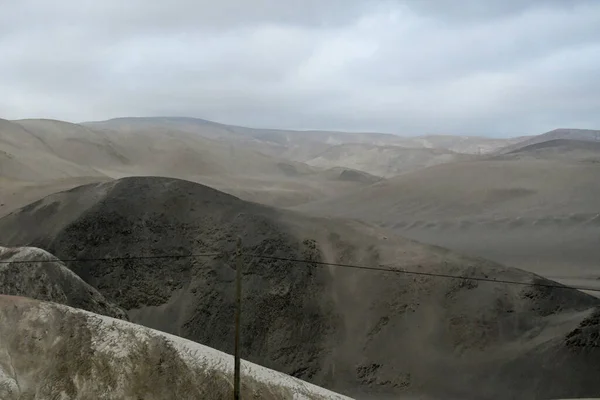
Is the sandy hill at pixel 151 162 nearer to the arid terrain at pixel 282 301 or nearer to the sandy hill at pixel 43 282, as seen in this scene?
the arid terrain at pixel 282 301

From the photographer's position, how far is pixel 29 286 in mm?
19047

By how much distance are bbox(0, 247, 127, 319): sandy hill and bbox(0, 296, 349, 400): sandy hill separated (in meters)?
6.26

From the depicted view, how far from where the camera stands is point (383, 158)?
160 m

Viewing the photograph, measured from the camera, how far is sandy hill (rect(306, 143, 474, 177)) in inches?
5886

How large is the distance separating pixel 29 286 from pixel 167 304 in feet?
31.5

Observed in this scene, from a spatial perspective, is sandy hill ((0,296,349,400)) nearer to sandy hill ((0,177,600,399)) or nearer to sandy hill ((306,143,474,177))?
sandy hill ((0,177,600,399))

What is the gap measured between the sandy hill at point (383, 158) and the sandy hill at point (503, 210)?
7241 centimetres

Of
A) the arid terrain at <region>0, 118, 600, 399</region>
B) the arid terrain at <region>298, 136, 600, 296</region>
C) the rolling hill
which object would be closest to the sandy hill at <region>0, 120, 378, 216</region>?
the arid terrain at <region>298, 136, 600, 296</region>

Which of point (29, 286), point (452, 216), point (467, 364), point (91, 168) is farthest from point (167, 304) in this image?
point (91, 168)

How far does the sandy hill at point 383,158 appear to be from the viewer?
490ft

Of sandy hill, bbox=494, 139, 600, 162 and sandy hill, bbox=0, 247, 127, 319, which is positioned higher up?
sandy hill, bbox=494, 139, 600, 162

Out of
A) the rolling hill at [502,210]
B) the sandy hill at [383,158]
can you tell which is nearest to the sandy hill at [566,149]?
the sandy hill at [383,158]

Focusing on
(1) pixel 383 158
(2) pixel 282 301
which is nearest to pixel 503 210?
(2) pixel 282 301

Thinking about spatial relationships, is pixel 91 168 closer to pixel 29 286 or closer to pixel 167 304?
pixel 167 304
